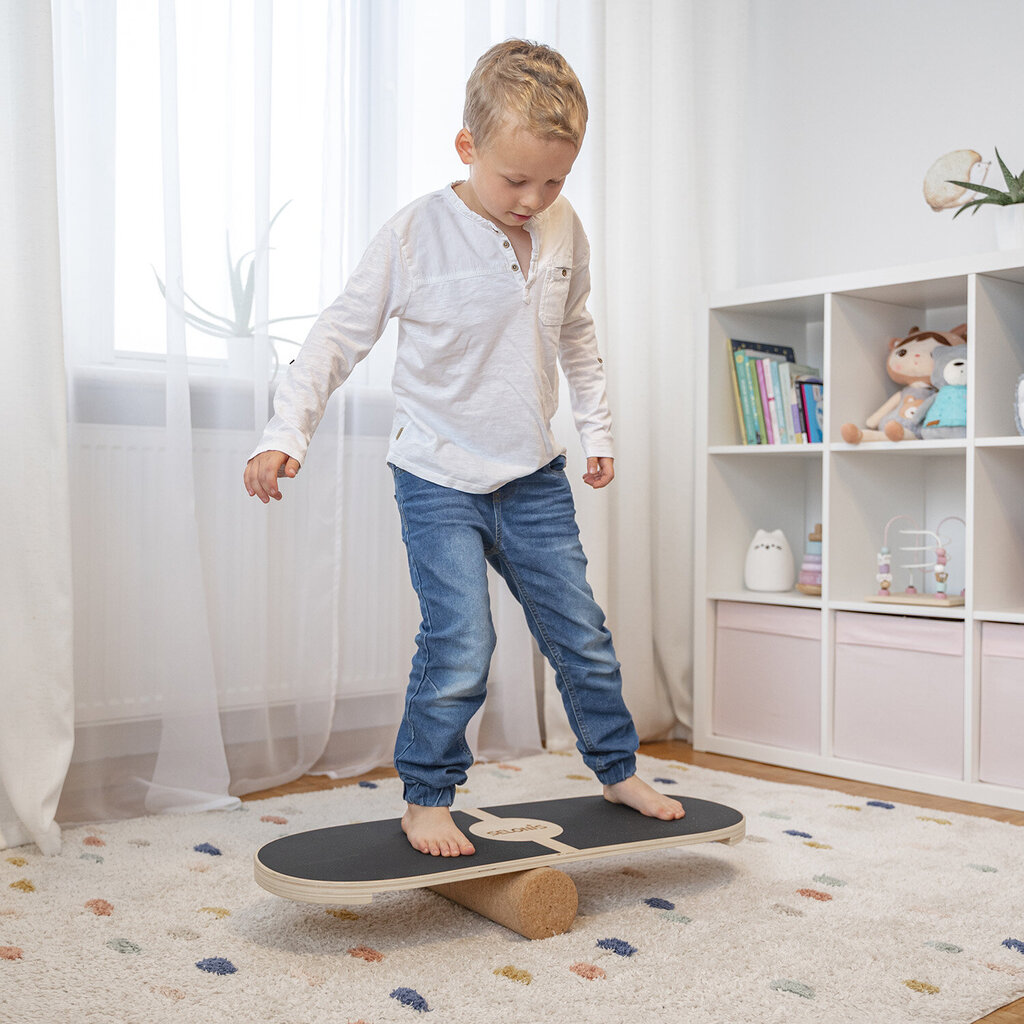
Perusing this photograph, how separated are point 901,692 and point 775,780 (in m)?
0.30

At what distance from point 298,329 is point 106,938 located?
3.93 feet

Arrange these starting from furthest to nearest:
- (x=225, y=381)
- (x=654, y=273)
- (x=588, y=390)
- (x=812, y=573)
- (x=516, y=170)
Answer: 1. (x=654, y=273)
2. (x=812, y=573)
3. (x=225, y=381)
4. (x=588, y=390)
5. (x=516, y=170)

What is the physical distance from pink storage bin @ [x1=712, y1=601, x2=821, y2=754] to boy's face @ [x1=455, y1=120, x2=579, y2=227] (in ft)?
4.04

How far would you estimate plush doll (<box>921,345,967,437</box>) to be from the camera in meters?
2.22

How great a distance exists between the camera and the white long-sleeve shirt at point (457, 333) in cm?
149

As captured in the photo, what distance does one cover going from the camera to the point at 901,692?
221cm

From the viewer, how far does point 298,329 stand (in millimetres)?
2184

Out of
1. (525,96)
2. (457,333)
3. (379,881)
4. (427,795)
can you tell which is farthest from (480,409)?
(379,881)

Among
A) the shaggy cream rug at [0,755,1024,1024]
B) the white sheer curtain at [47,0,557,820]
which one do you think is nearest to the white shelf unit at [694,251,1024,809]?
the shaggy cream rug at [0,755,1024,1024]

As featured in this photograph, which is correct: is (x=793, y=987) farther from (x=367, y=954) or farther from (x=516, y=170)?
(x=516, y=170)

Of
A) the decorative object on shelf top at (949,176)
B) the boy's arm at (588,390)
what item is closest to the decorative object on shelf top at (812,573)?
the decorative object on shelf top at (949,176)

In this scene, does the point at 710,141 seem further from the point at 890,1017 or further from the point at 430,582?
the point at 890,1017

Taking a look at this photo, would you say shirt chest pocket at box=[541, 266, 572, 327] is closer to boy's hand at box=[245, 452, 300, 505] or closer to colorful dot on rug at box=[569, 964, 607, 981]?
boy's hand at box=[245, 452, 300, 505]

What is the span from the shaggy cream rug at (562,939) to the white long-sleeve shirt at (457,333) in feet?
1.89
